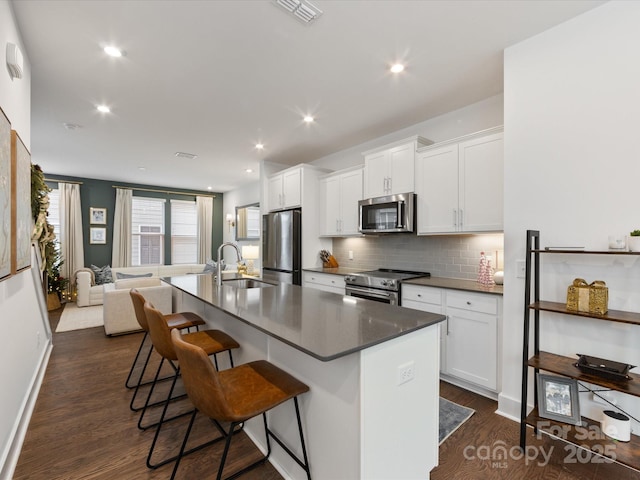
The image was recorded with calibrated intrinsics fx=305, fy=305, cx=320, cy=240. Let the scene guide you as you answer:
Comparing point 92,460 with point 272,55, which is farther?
point 272,55

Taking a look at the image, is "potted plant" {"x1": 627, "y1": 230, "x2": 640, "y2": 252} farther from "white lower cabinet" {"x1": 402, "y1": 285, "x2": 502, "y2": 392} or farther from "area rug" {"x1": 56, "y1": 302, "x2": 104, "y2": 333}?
"area rug" {"x1": 56, "y1": 302, "x2": 104, "y2": 333}

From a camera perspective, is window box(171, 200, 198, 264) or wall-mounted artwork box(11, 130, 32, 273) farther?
window box(171, 200, 198, 264)

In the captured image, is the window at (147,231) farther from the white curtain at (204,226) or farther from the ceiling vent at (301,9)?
the ceiling vent at (301,9)

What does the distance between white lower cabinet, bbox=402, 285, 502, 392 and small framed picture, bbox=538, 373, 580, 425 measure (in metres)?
0.54

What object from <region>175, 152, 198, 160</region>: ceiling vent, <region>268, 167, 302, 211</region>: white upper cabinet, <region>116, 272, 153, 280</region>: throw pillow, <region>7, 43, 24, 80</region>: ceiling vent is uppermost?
<region>175, 152, 198, 160</region>: ceiling vent

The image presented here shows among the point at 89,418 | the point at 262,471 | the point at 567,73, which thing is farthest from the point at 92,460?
the point at 567,73

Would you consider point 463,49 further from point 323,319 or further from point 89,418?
point 89,418

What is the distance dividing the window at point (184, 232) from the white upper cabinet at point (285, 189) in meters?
4.06

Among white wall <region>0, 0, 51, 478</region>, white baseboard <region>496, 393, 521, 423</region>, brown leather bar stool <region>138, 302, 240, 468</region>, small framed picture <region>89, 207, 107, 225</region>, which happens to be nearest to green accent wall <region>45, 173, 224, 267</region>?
small framed picture <region>89, 207, 107, 225</region>

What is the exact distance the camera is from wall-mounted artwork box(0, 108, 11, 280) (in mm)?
1642

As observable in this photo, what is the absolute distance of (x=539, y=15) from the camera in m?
1.97

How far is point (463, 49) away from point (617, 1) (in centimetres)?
85

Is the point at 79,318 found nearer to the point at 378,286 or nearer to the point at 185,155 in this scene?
the point at 185,155

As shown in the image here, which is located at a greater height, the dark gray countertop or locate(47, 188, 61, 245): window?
locate(47, 188, 61, 245): window
